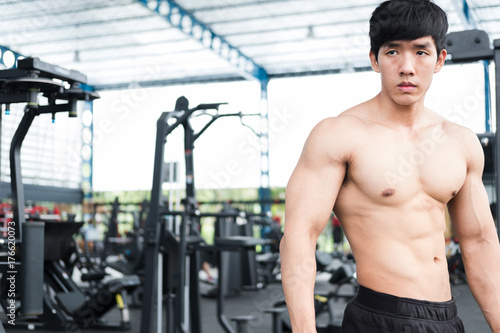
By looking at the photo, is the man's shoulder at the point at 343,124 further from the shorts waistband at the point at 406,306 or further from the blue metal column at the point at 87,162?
the blue metal column at the point at 87,162

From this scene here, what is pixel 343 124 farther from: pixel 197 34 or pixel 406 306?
pixel 197 34

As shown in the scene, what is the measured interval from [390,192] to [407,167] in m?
0.07

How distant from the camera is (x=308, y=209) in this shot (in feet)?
3.80

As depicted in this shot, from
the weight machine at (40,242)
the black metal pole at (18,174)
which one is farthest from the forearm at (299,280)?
the black metal pole at (18,174)

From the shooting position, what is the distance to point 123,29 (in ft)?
37.3

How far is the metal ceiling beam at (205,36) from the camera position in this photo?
406 inches

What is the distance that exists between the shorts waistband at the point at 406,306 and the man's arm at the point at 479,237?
13 centimetres

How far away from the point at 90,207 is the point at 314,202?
14.2 meters

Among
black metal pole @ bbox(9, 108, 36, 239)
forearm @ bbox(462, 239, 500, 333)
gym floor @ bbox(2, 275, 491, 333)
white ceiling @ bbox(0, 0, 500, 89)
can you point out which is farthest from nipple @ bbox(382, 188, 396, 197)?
white ceiling @ bbox(0, 0, 500, 89)

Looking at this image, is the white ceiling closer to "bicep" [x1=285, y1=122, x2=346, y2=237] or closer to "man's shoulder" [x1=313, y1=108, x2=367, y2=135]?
"man's shoulder" [x1=313, y1=108, x2=367, y2=135]

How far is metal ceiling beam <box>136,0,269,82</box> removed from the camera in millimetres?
10320

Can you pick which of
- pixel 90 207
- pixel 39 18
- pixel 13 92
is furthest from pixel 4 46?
pixel 13 92

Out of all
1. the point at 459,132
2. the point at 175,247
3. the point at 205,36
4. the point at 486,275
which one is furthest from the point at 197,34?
the point at 486,275

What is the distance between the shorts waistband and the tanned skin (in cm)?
1
